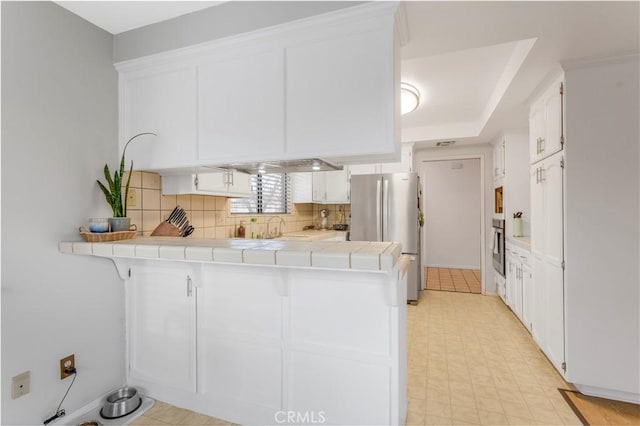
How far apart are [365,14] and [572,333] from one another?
246 cm

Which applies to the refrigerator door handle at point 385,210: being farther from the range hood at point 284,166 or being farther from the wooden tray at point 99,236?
Answer: the wooden tray at point 99,236

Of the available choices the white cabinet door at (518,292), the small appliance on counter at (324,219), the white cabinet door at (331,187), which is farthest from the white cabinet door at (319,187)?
the white cabinet door at (518,292)

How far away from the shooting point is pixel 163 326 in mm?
1995

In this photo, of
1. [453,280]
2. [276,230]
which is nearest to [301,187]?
[276,230]

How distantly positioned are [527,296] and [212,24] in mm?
3555

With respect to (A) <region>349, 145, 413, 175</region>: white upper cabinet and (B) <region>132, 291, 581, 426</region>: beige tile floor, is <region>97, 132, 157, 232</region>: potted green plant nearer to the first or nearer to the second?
(B) <region>132, 291, 581, 426</region>: beige tile floor

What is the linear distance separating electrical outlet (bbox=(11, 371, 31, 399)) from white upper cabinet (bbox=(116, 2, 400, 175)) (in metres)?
1.31

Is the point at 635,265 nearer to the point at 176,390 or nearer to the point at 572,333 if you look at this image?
the point at 572,333

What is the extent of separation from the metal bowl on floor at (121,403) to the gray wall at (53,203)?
0.39 ft

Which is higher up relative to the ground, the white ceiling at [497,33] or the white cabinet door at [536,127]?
the white ceiling at [497,33]

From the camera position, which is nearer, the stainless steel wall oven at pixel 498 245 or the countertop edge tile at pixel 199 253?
the countertop edge tile at pixel 199 253

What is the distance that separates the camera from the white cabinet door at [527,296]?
9.57ft

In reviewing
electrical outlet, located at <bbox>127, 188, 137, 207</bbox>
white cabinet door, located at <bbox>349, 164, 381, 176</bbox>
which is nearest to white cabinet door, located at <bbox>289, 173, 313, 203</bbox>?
white cabinet door, located at <bbox>349, 164, 381, 176</bbox>

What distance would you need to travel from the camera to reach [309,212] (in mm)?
5219
